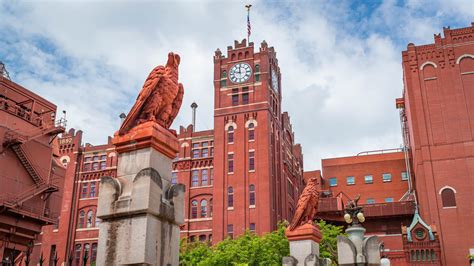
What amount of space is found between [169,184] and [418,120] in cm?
5292

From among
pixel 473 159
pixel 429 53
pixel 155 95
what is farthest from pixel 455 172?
pixel 155 95

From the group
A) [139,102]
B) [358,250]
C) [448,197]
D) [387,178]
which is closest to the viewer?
[139,102]

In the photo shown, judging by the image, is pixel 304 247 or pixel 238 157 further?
pixel 238 157

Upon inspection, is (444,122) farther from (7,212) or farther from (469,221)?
(7,212)

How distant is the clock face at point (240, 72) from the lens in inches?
2459

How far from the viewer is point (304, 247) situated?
12.0 metres

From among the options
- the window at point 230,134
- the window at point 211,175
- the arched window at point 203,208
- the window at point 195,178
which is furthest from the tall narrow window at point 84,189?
the window at point 230,134

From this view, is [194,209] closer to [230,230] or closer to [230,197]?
[230,197]

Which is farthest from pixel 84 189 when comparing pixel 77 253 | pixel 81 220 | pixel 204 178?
pixel 204 178

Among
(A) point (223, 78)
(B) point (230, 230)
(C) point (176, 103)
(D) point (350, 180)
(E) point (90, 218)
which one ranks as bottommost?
(C) point (176, 103)

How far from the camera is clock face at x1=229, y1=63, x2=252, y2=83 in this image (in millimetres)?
62469

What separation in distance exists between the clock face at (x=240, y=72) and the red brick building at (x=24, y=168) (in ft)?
73.6

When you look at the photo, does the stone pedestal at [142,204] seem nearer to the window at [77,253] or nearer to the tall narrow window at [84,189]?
the window at [77,253]

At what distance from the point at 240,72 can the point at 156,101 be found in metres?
56.0
